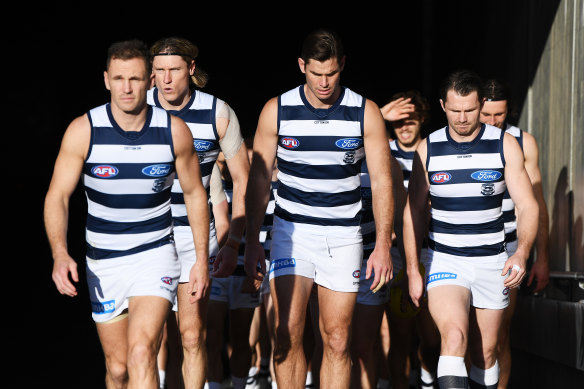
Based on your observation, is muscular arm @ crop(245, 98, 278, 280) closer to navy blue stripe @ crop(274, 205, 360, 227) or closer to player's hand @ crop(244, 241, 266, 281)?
player's hand @ crop(244, 241, 266, 281)

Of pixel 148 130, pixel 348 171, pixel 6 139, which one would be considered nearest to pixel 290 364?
pixel 348 171

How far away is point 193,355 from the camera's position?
714cm

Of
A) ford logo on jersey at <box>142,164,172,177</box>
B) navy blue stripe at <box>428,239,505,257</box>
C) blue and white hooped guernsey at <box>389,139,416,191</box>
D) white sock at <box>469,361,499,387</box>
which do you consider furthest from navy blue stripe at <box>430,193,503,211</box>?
ford logo on jersey at <box>142,164,172,177</box>

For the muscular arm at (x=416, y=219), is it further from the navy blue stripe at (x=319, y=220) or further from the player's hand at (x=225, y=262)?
the player's hand at (x=225, y=262)

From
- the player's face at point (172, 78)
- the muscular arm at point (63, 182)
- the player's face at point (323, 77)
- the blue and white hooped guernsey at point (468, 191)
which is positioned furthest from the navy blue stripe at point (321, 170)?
the muscular arm at point (63, 182)

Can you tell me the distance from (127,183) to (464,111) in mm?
2516

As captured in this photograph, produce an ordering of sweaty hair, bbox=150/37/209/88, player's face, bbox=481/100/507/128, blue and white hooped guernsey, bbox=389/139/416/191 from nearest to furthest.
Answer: sweaty hair, bbox=150/37/209/88, player's face, bbox=481/100/507/128, blue and white hooped guernsey, bbox=389/139/416/191

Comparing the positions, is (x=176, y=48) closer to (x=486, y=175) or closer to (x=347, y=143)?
(x=347, y=143)

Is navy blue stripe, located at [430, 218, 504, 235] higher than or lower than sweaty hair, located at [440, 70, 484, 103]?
lower

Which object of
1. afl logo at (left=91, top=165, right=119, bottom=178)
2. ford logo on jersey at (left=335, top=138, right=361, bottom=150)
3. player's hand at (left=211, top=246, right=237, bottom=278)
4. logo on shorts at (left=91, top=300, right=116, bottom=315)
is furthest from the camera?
player's hand at (left=211, top=246, right=237, bottom=278)

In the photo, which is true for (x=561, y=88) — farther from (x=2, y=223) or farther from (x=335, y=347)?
(x=2, y=223)

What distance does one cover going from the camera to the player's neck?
6008mm

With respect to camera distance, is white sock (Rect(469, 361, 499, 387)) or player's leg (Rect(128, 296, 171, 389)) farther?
white sock (Rect(469, 361, 499, 387))

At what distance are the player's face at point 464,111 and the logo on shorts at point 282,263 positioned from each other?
1.53 m
